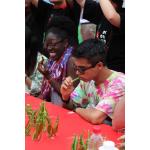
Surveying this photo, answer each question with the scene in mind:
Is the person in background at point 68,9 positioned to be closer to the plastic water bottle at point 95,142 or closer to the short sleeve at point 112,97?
the short sleeve at point 112,97

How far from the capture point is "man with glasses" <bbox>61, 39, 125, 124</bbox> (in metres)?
2.35

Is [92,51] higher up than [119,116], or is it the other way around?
[92,51]

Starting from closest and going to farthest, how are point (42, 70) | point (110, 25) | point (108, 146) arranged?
point (108, 146) → point (110, 25) → point (42, 70)

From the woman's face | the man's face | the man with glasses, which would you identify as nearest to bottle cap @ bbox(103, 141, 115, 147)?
the man with glasses

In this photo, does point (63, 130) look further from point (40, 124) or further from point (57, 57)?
point (57, 57)

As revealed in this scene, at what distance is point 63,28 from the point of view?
7.95ft

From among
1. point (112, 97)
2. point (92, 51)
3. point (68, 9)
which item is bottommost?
point (112, 97)

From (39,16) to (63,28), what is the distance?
8 centimetres

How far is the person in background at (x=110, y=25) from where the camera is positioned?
7.55ft

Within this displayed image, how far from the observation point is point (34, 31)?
94.3 inches

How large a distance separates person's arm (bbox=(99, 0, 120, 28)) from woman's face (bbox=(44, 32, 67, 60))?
0.55 feet

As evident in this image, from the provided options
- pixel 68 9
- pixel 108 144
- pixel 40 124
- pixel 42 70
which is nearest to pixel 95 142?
pixel 108 144
